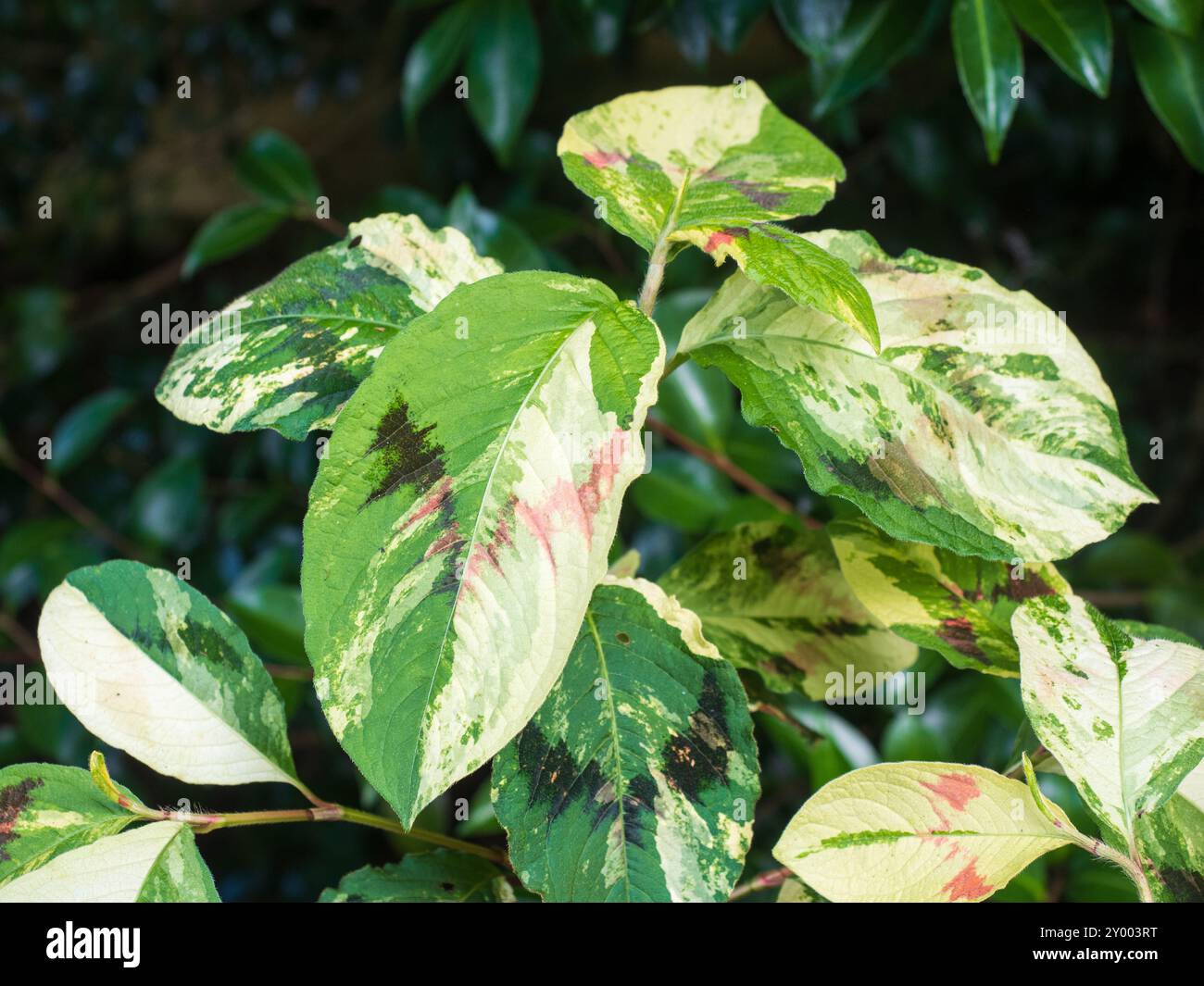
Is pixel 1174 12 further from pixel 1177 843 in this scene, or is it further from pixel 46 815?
pixel 46 815

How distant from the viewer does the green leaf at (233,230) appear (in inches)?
39.6

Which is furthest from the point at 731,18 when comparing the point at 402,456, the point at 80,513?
the point at 80,513

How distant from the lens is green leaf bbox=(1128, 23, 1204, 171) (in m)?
0.78

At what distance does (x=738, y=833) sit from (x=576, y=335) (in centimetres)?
20

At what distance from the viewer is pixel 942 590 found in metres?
0.48

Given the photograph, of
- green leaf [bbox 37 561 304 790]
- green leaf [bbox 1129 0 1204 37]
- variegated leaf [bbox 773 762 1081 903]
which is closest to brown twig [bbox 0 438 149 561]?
green leaf [bbox 37 561 304 790]

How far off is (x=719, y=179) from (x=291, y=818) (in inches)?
12.8

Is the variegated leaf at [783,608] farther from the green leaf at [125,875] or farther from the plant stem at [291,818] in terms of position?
the green leaf at [125,875]

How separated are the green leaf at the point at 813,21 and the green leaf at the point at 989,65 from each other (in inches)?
3.8

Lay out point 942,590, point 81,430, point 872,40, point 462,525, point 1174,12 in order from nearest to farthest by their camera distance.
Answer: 1. point 462,525
2. point 942,590
3. point 1174,12
4. point 872,40
5. point 81,430

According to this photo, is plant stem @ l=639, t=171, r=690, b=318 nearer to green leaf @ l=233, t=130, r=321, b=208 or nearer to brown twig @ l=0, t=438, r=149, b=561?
green leaf @ l=233, t=130, r=321, b=208

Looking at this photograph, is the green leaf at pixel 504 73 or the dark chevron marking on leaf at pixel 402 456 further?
the green leaf at pixel 504 73

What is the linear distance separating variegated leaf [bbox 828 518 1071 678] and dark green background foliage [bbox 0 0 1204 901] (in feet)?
0.11

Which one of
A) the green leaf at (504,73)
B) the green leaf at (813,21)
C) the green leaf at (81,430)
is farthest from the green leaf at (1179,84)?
the green leaf at (81,430)
